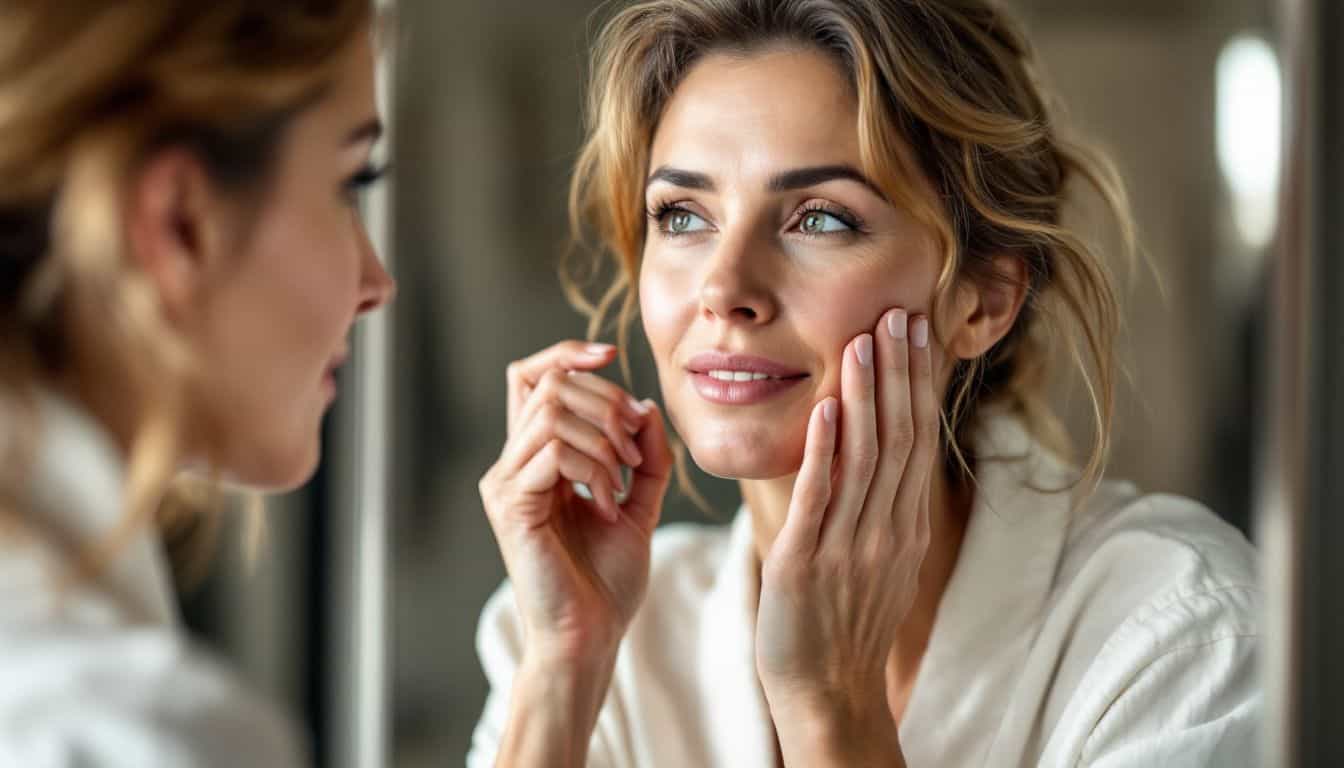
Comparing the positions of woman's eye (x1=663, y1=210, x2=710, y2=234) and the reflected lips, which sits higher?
woman's eye (x1=663, y1=210, x2=710, y2=234)

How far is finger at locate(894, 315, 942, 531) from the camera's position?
91cm

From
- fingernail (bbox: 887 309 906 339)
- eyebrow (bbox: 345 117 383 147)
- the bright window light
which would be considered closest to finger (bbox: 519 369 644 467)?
fingernail (bbox: 887 309 906 339)

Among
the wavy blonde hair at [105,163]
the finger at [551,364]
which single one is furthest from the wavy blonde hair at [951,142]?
the wavy blonde hair at [105,163]

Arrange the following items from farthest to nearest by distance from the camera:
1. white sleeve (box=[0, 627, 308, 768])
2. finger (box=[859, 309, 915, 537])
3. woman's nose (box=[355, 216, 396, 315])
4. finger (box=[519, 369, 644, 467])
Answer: finger (box=[519, 369, 644, 467]) → finger (box=[859, 309, 915, 537]) → woman's nose (box=[355, 216, 396, 315]) → white sleeve (box=[0, 627, 308, 768])

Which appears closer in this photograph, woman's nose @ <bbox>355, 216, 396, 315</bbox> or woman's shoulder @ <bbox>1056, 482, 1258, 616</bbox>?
woman's nose @ <bbox>355, 216, 396, 315</bbox>

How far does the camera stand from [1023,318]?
1083mm

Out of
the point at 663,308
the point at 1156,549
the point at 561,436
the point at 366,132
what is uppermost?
the point at 366,132

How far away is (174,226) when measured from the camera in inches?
22.8

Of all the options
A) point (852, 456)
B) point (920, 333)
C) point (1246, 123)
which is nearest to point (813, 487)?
point (852, 456)

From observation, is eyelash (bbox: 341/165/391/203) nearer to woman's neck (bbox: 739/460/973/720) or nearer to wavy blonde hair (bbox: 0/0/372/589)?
wavy blonde hair (bbox: 0/0/372/589)

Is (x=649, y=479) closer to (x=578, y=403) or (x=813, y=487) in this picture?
(x=578, y=403)

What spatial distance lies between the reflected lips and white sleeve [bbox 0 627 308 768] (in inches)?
19.5

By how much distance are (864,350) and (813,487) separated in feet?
0.36

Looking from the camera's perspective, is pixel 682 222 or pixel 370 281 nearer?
pixel 370 281
